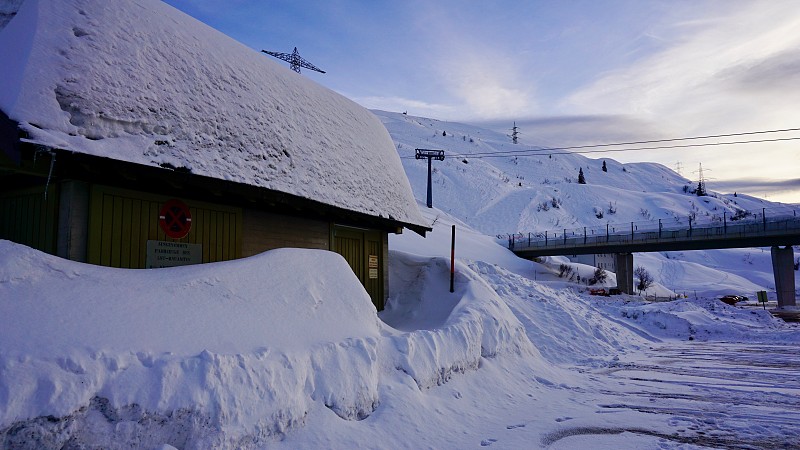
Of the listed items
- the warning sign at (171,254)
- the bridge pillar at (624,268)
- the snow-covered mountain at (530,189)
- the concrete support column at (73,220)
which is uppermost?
the snow-covered mountain at (530,189)

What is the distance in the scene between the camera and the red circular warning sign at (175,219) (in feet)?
28.0

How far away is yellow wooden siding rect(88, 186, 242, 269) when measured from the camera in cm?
762

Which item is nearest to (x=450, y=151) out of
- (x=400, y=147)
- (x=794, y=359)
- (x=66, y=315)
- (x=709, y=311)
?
(x=400, y=147)

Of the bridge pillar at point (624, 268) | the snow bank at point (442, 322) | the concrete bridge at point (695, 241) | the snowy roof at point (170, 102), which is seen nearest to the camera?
the snowy roof at point (170, 102)

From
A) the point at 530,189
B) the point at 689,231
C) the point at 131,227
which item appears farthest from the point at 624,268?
the point at 131,227

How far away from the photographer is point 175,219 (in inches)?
344

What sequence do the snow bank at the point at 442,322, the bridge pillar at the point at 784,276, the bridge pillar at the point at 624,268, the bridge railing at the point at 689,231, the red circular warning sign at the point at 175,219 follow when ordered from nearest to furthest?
the snow bank at the point at 442,322 < the red circular warning sign at the point at 175,219 < the bridge pillar at the point at 784,276 < the bridge railing at the point at 689,231 < the bridge pillar at the point at 624,268

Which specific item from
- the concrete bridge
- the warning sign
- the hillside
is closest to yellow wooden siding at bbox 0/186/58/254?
the warning sign

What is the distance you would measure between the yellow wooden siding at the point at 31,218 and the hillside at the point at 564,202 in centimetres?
4724

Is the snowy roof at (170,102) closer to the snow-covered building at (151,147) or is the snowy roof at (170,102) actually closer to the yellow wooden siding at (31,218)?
the snow-covered building at (151,147)

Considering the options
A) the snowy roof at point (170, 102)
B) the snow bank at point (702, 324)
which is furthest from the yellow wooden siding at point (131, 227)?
the snow bank at point (702, 324)

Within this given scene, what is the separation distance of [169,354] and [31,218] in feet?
15.0

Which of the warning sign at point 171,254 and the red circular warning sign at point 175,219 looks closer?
the warning sign at point 171,254

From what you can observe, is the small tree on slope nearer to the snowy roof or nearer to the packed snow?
the packed snow
